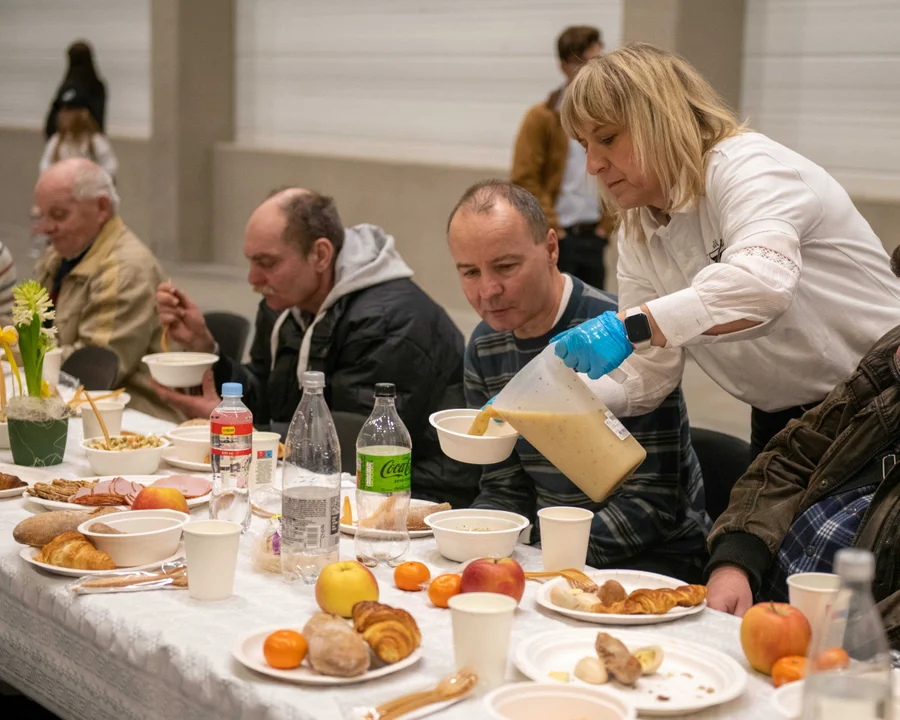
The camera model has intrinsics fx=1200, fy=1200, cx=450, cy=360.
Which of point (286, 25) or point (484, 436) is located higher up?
point (286, 25)

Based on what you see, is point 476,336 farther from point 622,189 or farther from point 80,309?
point 80,309

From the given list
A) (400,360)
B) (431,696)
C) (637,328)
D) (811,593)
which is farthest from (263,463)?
(811,593)

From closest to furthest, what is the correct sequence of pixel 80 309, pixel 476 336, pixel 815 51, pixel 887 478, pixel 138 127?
pixel 887 478
pixel 476 336
pixel 80 309
pixel 815 51
pixel 138 127

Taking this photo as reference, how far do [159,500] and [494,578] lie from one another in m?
0.75

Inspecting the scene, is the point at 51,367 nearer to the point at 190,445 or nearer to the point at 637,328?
the point at 190,445

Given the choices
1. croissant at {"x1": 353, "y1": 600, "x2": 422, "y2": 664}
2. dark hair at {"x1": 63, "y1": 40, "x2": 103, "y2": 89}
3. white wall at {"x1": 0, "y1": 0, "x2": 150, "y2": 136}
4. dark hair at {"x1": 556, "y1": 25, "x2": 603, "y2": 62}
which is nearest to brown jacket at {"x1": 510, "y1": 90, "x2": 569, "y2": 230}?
dark hair at {"x1": 556, "y1": 25, "x2": 603, "y2": 62}

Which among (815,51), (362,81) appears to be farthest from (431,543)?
(362,81)

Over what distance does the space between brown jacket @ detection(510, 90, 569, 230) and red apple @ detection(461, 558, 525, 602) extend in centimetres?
481

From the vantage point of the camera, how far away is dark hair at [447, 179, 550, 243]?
105 inches

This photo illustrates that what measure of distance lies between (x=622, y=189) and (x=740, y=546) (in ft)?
2.44

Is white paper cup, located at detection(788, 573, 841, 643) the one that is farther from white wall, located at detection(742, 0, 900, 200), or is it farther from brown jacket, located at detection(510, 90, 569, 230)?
white wall, located at detection(742, 0, 900, 200)

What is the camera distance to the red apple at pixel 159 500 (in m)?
2.25

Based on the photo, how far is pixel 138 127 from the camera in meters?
12.1

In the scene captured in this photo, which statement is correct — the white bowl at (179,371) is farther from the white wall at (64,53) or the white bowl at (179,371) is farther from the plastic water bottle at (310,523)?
the white wall at (64,53)
